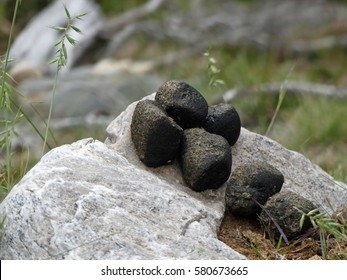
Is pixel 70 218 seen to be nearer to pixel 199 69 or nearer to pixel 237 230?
pixel 237 230

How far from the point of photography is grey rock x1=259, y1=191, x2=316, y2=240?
9.95 feet

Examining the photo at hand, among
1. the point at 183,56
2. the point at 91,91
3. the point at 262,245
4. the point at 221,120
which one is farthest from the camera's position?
the point at 183,56

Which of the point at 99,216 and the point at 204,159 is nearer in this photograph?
the point at 99,216

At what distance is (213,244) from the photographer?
2836 mm

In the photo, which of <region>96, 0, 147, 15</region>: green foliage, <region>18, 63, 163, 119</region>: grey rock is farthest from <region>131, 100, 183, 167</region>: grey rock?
<region>96, 0, 147, 15</region>: green foliage

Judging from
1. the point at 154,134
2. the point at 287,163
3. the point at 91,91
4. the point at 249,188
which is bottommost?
the point at 91,91

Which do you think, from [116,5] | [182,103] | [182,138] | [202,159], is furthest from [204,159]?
[116,5]

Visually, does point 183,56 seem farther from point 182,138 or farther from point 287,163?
point 182,138

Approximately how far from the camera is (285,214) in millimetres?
3035

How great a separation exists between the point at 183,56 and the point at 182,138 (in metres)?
7.77

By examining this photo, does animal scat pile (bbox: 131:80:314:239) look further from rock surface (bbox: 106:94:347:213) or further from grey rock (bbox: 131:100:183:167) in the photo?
rock surface (bbox: 106:94:347:213)

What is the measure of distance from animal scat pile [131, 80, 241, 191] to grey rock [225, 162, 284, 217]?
0.10 m

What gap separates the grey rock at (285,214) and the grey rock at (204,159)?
269 mm

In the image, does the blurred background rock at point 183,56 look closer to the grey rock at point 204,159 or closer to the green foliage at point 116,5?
the green foliage at point 116,5
